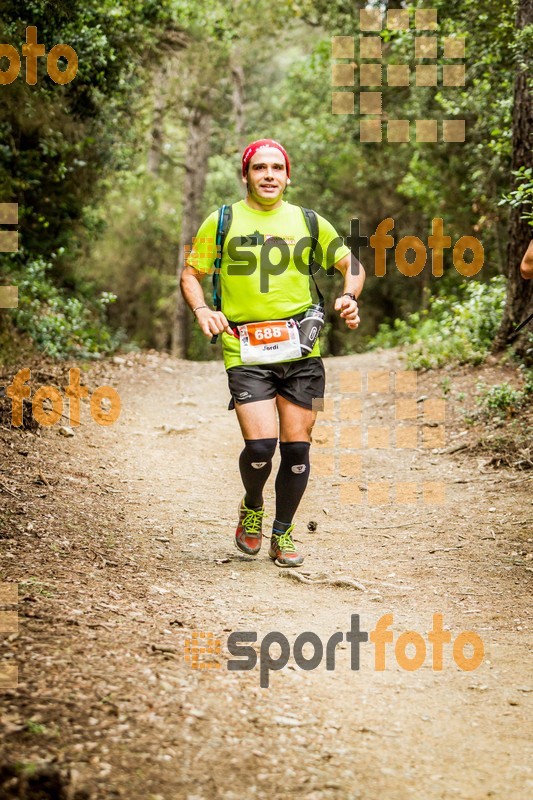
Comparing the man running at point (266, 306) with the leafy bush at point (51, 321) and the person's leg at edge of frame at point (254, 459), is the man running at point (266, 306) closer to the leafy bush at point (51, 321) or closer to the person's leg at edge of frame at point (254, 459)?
the person's leg at edge of frame at point (254, 459)

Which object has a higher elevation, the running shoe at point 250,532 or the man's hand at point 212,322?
the man's hand at point 212,322

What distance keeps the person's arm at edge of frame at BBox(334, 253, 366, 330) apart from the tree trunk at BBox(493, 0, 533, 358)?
4477mm

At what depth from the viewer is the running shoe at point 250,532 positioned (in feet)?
16.6

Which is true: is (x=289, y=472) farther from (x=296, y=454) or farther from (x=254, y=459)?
(x=254, y=459)

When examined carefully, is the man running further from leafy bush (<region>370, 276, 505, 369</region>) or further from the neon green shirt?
leafy bush (<region>370, 276, 505, 369</region>)

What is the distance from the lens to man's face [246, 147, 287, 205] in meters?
4.82

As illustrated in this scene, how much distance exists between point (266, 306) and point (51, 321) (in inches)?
277

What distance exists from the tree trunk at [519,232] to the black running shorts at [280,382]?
4836 millimetres

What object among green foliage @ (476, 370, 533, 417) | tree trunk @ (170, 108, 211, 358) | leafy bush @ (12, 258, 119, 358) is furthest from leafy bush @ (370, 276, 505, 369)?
tree trunk @ (170, 108, 211, 358)

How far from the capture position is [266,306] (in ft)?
15.8

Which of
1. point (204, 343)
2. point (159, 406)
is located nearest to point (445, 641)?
point (159, 406)

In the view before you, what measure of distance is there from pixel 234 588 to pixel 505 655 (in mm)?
1466

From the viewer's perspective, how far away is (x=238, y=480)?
7336 millimetres

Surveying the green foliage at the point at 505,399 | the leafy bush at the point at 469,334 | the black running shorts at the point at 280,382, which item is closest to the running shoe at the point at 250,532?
the black running shorts at the point at 280,382
